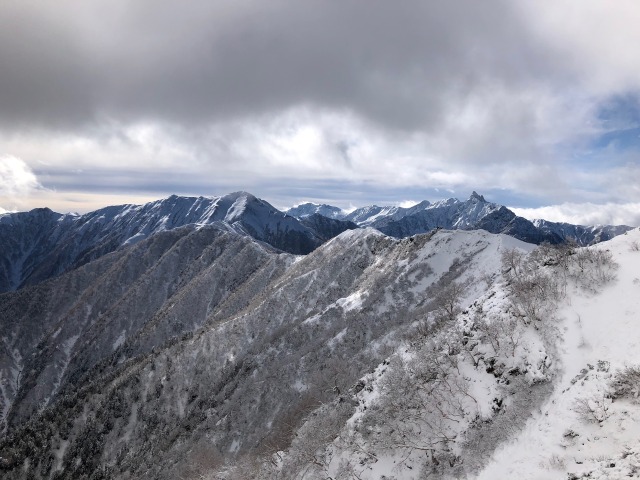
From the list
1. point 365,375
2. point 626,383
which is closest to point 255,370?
point 365,375

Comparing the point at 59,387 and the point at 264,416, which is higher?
the point at 264,416

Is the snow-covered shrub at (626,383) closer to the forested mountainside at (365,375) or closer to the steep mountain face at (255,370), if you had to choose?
the forested mountainside at (365,375)

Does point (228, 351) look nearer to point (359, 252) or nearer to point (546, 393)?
point (359, 252)

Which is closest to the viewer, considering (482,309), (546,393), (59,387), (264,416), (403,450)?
(546,393)

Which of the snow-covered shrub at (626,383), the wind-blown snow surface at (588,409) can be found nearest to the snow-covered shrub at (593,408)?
the wind-blown snow surface at (588,409)

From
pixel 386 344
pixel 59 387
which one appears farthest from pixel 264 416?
pixel 59 387

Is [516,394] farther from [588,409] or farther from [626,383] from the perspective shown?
[626,383]

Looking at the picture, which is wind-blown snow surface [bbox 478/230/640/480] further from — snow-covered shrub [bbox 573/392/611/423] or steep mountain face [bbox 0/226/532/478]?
steep mountain face [bbox 0/226/532/478]
